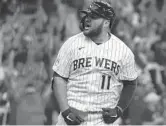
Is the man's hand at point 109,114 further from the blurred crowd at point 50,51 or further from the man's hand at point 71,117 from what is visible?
the blurred crowd at point 50,51

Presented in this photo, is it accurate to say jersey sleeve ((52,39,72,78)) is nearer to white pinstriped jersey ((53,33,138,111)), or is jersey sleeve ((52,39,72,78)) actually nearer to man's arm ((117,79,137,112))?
white pinstriped jersey ((53,33,138,111))

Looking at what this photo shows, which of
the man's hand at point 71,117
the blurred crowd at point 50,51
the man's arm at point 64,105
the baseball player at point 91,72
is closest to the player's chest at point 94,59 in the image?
the baseball player at point 91,72

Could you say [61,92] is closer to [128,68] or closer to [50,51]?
[128,68]

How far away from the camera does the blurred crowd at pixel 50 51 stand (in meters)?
5.10

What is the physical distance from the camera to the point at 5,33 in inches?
211

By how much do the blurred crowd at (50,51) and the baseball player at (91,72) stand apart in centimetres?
249

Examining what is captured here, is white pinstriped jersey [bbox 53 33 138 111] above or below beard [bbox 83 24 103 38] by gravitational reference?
below

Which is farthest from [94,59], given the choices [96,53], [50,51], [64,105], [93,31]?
[50,51]

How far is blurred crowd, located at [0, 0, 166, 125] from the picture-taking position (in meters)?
5.10

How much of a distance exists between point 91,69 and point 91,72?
0.01 metres

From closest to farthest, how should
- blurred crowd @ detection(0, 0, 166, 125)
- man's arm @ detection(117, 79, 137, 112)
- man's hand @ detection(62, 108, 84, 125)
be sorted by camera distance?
man's hand @ detection(62, 108, 84, 125) < man's arm @ detection(117, 79, 137, 112) < blurred crowd @ detection(0, 0, 166, 125)

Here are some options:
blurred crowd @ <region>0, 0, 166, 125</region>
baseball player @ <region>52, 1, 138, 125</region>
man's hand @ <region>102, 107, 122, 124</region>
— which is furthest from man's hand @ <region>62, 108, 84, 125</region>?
blurred crowd @ <region>0, 0, 166, 125</region>

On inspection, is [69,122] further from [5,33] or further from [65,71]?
[5,33]

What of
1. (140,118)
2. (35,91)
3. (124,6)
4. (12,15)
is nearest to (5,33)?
(12,15)
